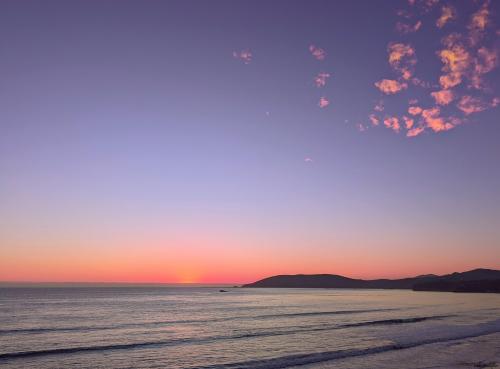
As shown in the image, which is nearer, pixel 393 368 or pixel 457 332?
pixel 393 368

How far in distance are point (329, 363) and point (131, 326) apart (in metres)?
30.0

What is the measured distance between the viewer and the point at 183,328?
48125 millimetres

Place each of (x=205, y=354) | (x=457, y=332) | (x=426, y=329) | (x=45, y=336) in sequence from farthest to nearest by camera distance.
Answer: (x=426, y=329) → (x=457, y=332) → (x=45, y=336) → (x=205, y=354)

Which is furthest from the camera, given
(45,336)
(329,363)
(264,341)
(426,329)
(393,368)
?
(426,329)

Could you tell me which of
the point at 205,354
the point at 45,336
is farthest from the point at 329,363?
the point at 45,336

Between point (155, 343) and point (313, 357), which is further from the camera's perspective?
point (155, 343)

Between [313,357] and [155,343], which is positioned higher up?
[313,357]

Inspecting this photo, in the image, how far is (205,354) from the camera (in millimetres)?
30484

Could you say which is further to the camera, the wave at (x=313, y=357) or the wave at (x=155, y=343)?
the wave at (x=155, y=343)

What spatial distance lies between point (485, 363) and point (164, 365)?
65.3 ft

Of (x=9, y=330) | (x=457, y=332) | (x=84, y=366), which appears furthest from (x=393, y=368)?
(x=9, y=330)

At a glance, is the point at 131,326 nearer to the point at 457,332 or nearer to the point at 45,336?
the point at 45,336

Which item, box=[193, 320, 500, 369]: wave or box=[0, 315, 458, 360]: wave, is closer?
box=[193, 320, 500, 369]: wave

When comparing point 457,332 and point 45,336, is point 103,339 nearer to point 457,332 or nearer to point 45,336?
point 45,336
